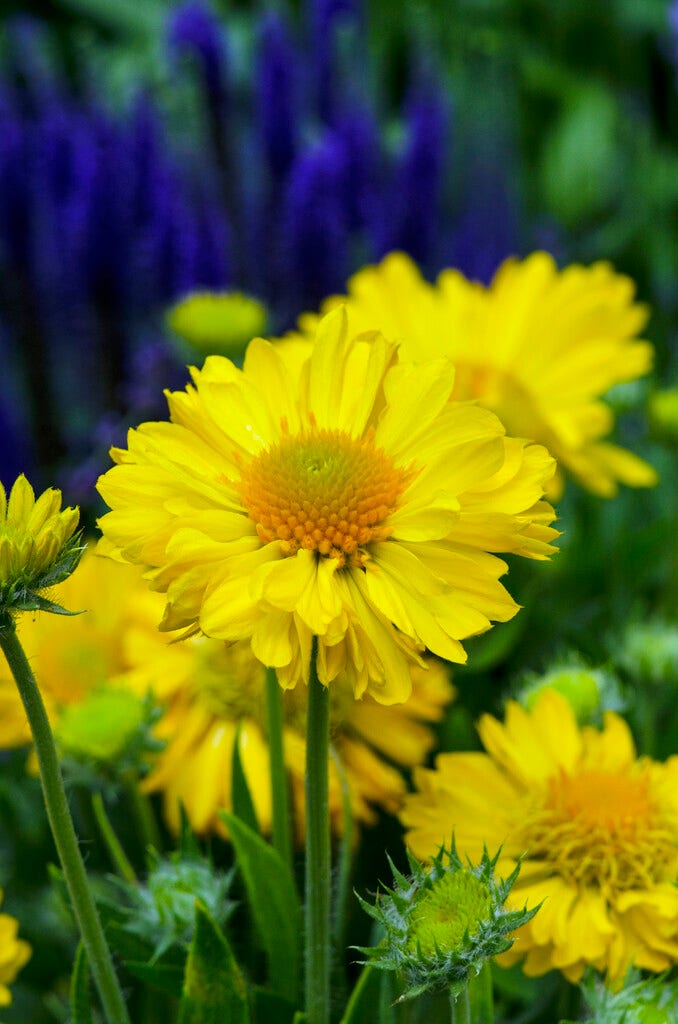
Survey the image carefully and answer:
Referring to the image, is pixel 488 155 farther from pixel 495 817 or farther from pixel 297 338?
pixel 495 817

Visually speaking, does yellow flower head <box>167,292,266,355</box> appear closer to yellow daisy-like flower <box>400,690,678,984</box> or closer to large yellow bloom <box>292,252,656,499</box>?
large yellow bloom <box>292,252,656,499</box>

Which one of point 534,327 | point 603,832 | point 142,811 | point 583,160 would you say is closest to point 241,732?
point 142,811

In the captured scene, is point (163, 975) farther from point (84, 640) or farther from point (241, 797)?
point (84, 640)

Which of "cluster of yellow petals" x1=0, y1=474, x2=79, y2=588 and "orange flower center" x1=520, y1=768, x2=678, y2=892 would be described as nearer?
"cluster of yellow petals" x1=0, y1=474, x2=79, y2=588

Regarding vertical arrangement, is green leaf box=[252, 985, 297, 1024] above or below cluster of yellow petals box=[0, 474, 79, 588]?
below

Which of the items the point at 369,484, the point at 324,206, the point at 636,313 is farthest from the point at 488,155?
the point at 369,484

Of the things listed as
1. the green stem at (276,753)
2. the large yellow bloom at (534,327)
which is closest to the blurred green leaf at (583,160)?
the large yellow bloom at (534,327)

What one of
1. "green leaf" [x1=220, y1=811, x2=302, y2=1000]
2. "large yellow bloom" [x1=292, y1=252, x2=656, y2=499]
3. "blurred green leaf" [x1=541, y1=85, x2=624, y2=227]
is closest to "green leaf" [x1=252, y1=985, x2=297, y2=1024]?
"green leaf" [x1=220, y1=811, x2=302, y2=1000]
